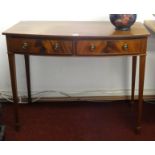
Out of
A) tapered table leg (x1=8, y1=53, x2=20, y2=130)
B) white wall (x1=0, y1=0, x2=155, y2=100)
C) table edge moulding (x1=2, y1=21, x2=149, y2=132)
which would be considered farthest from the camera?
white wall (x1=0, y1=0, x2=155, y2=100)

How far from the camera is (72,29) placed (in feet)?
5.50

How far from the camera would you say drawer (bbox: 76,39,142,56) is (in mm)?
1520

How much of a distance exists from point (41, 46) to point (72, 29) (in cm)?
25

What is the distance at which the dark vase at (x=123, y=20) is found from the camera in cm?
160

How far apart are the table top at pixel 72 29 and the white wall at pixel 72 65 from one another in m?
0.11

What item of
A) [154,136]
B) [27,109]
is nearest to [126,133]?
[154,136]

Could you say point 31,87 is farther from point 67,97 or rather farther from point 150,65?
point 150,65

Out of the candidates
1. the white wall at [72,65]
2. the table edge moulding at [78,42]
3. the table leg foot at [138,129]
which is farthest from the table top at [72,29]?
the table leg foot at [138,129]

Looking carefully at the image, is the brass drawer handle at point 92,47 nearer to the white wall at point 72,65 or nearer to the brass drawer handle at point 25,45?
Result: the brass drawer handle at point 25,45

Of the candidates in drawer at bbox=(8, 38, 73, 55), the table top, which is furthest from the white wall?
drawer at bbox=(8, 38, 73, 55)

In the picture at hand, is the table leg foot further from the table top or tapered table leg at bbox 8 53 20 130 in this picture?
tapered table leg at bbox 8 53 20 130

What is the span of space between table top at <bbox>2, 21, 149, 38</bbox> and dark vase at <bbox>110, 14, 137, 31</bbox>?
4cm

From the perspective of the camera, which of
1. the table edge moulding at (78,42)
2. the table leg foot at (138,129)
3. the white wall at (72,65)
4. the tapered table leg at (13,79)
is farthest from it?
the white wall at (72,65)
